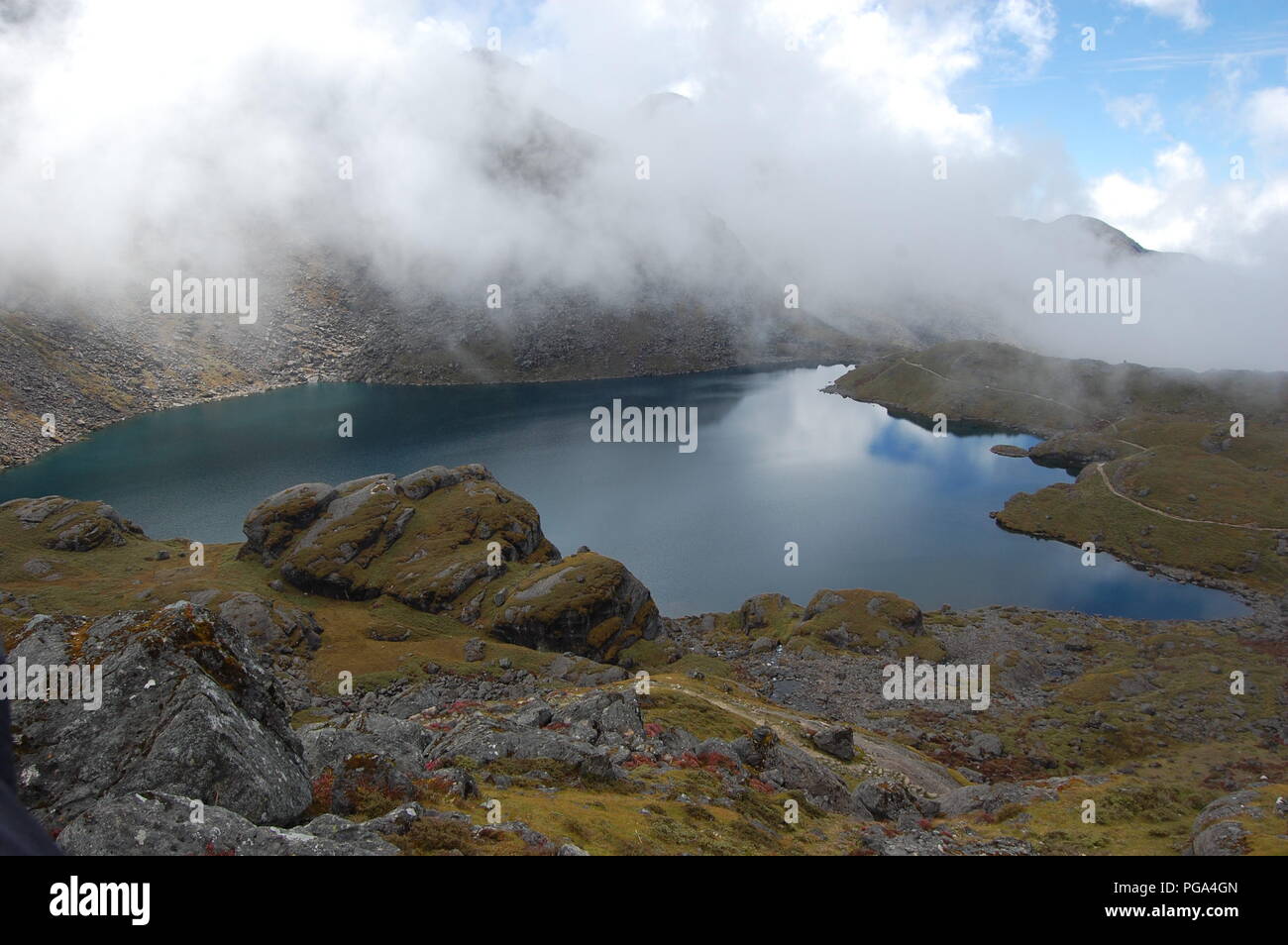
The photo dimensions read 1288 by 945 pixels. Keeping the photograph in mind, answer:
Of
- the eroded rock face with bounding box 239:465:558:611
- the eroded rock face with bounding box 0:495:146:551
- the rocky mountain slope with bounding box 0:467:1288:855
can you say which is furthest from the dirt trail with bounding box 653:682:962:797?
the eroded rock face with bounding box 0:495:146:551

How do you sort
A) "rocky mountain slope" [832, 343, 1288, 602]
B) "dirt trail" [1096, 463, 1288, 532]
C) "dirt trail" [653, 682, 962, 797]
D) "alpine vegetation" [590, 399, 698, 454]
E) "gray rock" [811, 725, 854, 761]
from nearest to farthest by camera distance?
"gray rock" [811, 725, 854, 761], "dirt trail" [653, 682, 962, 797], "rocky mountain slope" [832, 343, 1288, 602], "dirt trail" [1096, 463, 1288, 532], "alpine vegetation" [590, 399, 698, 454]

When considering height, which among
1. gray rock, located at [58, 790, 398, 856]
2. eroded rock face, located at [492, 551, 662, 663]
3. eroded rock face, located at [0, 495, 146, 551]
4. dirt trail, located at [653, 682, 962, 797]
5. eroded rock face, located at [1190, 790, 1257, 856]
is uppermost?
eroded rock face, located at [0, 495, 146, 551]

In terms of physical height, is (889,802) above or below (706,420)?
below

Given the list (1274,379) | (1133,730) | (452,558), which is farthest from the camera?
(1274,379)

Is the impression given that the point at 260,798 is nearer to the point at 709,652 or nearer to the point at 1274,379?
the point at 709,652

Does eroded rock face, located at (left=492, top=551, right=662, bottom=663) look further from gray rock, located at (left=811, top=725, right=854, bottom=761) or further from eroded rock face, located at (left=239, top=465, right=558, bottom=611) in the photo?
gray rock, located at (left=811, top=725, right=854, bottom=761)
